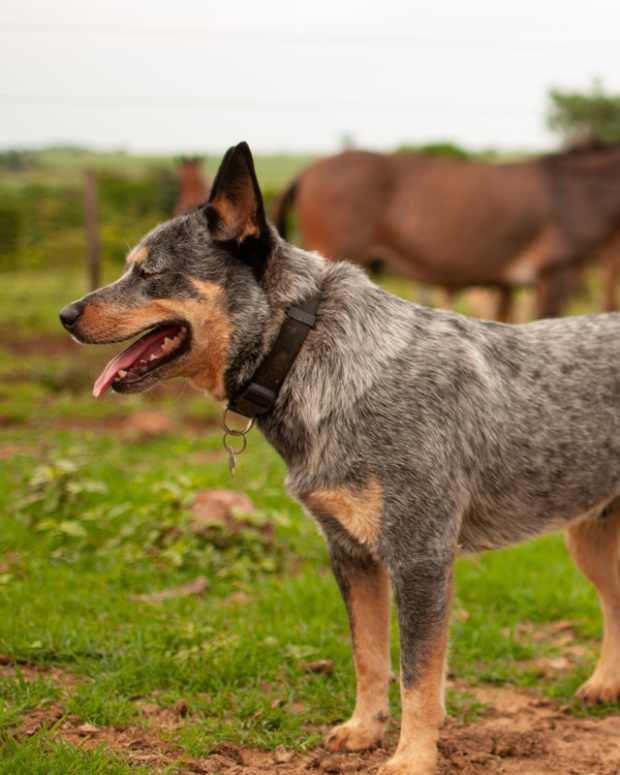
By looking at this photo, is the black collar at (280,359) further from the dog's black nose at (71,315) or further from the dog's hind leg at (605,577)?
the dog's hind leg at (605,577)

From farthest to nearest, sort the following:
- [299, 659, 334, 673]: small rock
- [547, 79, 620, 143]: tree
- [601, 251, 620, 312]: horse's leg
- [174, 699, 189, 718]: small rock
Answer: [547, 79, 620, 143]: tree < [601, 251, 620, 312]: horse's leg < [299, 659, 334, 673]: small rock < [174, 699, 189, 718]: small rock

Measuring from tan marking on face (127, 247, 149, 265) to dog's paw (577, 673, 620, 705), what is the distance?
2829 mm

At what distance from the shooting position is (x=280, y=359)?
12.9 feet

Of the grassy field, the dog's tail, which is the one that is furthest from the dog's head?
the dog's tail

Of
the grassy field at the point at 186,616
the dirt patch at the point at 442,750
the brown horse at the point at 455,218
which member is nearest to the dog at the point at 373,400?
the dirt patch at the point at 442,750

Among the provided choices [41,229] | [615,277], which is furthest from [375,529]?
[41,229]

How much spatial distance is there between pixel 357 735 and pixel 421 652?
25.5 inches

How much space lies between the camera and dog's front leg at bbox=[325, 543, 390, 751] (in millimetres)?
4285

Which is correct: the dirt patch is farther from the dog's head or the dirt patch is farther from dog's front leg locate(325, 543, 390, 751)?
the dog's head

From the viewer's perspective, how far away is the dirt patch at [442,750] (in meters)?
4.06

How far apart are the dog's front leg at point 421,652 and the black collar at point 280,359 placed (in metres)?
0.80

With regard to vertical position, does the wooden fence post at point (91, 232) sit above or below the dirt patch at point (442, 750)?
above

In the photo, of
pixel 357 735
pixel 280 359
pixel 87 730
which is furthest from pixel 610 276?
pixel 87 730

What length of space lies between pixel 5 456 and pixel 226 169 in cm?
494
